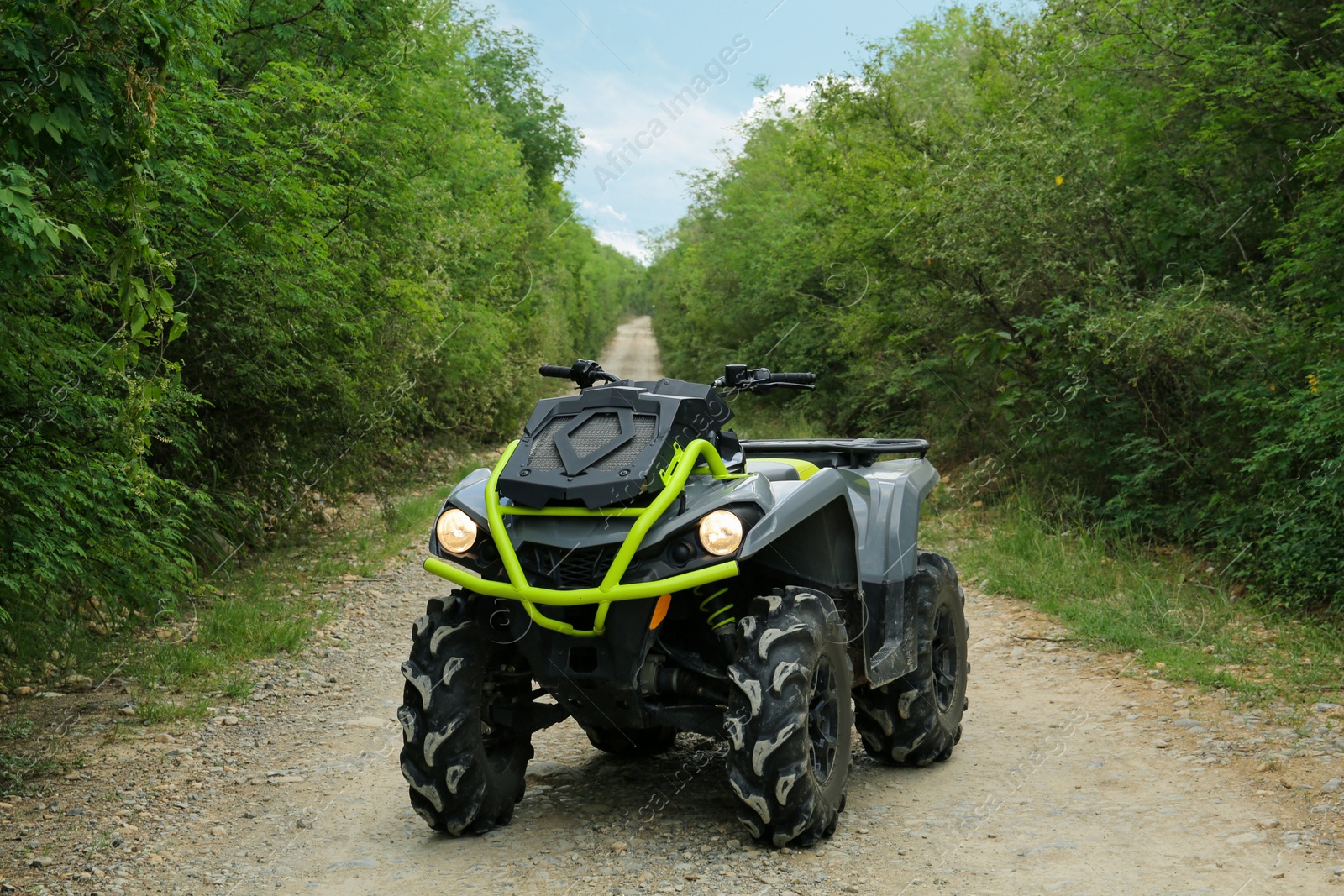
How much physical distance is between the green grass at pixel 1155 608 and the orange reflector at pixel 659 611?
173 inches

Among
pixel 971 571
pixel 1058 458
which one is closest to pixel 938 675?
pixel 971 571

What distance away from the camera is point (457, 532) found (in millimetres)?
4301

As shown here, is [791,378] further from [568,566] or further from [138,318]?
[138,318]

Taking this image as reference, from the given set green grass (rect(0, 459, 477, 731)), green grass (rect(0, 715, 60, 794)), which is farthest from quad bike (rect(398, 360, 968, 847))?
green grass (rect(0, 459, 477, 731))

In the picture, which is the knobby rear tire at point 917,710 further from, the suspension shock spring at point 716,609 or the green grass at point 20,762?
the green grass at point 20,762

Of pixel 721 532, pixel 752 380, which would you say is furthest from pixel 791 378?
pixel 721 532

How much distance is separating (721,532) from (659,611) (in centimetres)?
36

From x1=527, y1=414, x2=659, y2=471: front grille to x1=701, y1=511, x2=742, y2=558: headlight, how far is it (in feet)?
1.23

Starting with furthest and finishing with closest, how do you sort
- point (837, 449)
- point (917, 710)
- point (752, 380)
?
point (837, 449)
point (917, 710)
point (752, 380)

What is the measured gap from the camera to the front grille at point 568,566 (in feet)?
13.3

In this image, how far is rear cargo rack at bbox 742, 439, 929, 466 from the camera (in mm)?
5805

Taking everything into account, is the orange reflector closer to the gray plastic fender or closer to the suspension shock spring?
the suspension shock spring

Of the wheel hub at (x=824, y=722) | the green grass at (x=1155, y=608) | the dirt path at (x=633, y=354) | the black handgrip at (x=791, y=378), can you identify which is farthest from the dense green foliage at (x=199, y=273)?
the dirt path at (x=633, y=354)

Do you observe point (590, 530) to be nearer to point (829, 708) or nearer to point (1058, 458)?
point (829, 708)
